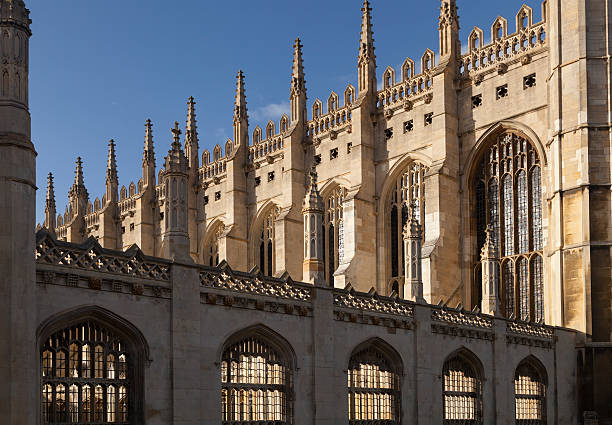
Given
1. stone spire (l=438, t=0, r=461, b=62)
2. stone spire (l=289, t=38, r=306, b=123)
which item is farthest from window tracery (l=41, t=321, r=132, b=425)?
stone spire (l=289, t=38, r=306, b=123)

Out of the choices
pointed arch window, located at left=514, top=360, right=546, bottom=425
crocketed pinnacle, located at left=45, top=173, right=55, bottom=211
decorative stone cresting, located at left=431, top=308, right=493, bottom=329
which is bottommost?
pointed arch window, located at left=514, top=360, right=546, bottom=425

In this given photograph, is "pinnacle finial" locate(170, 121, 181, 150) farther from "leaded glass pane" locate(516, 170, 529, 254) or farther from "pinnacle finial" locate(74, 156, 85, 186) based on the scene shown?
"pinnacle finial" locate(74, 156, 85, 186)

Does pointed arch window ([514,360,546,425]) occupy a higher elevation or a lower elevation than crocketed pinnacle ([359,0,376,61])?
lower

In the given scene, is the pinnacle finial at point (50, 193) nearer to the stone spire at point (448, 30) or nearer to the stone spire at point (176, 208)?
the stone spire at point (448, 30)

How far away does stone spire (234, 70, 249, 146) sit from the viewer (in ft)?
176

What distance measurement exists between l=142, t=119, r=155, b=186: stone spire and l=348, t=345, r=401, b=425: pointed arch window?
3832 centimetres

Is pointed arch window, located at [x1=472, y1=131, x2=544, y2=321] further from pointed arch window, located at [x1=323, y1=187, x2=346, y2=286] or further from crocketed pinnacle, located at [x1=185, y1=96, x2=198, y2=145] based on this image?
crocketed pinnacle, located at [x1=185, y1=96, x2=198, y2=145]

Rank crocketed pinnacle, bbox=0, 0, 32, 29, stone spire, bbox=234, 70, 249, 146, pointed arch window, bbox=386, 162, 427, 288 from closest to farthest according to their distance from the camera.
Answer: crocketed pinnacle, bbox=0, 0, 32, 29 < pointed arch window, bbox=386, 162, 427, 288 < stone spire, bbox=234, 70, 249, 146

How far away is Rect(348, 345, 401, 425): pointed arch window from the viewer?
75.0ft

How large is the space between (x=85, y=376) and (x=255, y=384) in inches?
188

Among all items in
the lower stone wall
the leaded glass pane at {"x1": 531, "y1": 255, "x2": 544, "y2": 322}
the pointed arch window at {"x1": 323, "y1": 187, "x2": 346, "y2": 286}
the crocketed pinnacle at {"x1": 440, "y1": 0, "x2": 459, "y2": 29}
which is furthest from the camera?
the pointed arch window at {"x1": 323, "y1": 187, "x2": 346, "y2": 286}

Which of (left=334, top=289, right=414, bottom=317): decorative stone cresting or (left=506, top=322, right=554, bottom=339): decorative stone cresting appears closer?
(left=334, top=289, right=414, bottom=317): decorative stone cresting

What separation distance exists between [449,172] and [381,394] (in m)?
18.0

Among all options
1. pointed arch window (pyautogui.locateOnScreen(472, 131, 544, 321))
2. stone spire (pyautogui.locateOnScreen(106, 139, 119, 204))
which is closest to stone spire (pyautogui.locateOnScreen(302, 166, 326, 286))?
pointed arch window (pyautogui.locateOnScreen(472, 131, 544, 321))
